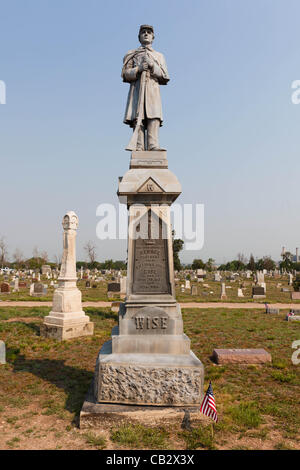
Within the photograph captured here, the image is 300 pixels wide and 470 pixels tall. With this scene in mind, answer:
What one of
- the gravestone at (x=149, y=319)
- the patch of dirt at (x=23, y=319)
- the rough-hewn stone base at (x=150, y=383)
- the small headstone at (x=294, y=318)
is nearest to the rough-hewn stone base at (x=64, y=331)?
the patch of dirt at (x=23, y=319)

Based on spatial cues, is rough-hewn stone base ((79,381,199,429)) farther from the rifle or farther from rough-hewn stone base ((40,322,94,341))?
rough-hewn stone base ((40,322,94,341))

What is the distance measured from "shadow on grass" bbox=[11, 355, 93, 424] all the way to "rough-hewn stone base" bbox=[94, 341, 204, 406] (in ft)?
2.25

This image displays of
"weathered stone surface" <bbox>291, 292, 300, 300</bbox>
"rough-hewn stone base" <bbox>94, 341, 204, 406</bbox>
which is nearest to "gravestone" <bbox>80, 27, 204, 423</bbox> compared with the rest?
"rough-hewn stone base" <bbox>94, 341, 204, 406</bbox>

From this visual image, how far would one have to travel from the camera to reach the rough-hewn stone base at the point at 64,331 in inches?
339

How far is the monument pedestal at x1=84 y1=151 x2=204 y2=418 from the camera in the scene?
13.4 ft

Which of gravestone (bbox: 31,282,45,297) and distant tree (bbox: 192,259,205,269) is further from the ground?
distant tree (bbox: 192,259,205,269)

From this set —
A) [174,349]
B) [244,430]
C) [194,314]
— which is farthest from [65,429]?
[194,314]

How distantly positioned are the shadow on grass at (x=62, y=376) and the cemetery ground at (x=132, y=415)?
0.05ft

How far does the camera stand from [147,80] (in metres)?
5.36

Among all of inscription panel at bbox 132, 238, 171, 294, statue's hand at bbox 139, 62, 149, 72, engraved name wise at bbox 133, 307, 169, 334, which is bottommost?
engraved name wise at bbox 133, 307, 169, 334

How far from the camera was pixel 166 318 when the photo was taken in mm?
4559

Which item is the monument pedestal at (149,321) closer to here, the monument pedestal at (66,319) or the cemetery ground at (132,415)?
the cemetery ground at (132,415)

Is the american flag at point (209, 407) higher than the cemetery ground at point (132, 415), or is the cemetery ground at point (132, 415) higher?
the american flag at point (209, 407)

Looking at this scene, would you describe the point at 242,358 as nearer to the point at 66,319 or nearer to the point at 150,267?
the point at 150,267
